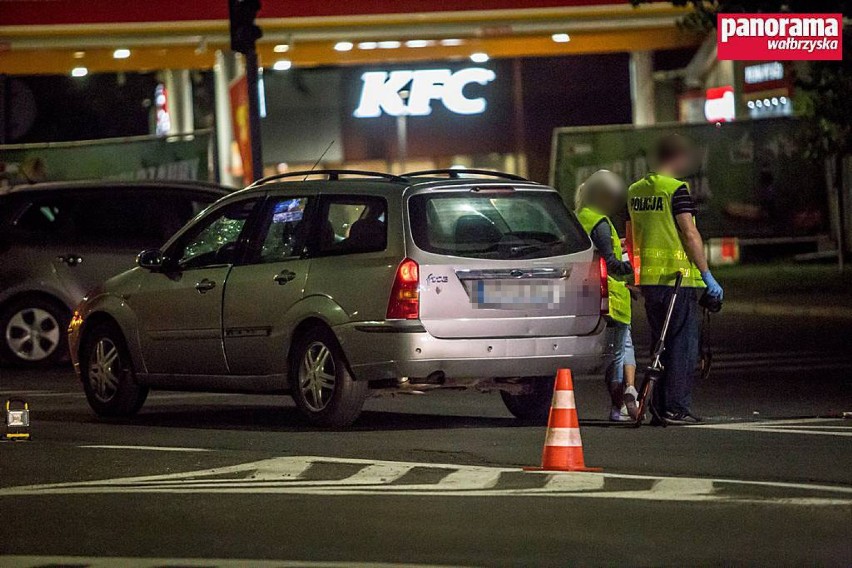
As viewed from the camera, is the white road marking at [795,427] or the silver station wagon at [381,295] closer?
the white road marking at [795,427]

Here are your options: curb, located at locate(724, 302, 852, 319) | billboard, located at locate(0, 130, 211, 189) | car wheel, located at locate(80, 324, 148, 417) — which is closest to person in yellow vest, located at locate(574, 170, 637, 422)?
car wheel, located at locate(80, 324, 148, 417)

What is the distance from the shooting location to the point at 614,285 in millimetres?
12461

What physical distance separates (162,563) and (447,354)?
430cm

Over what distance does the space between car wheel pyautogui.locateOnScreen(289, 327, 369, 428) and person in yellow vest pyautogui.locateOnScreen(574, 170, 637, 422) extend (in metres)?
1.61

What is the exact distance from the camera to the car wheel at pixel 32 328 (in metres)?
17.9

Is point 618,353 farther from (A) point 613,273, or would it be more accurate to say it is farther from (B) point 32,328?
(B) point 32,328

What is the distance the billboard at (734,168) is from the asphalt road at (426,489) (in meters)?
14.2

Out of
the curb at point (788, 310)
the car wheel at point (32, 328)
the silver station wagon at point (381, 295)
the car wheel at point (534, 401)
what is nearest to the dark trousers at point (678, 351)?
the silver station wagon at point (381, 295)

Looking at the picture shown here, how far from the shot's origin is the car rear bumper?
459 inches

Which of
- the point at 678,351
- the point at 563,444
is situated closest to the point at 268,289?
the point at 678,351

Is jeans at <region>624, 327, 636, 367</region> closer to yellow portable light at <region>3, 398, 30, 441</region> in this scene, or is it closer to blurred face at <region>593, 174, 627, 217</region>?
blurred face at <region>593, 174, 627, 217</region>

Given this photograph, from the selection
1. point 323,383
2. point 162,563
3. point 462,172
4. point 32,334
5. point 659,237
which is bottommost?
point 162,563

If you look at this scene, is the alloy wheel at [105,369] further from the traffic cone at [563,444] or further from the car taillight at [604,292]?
the traffic cone at [563,444]

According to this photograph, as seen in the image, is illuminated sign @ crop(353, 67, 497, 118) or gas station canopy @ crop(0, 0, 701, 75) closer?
gas station canopy @ crop(0, 0, 701, 75)
